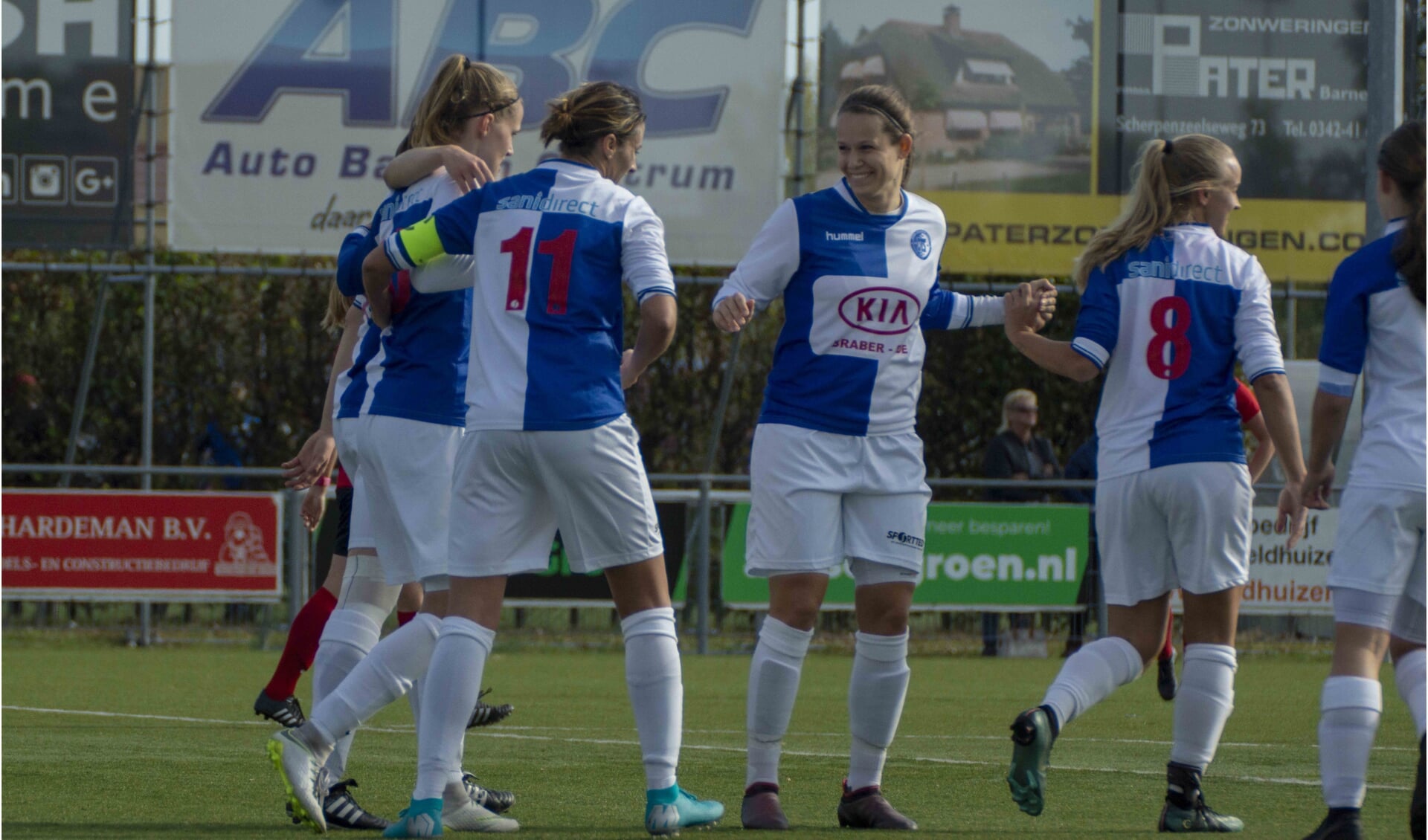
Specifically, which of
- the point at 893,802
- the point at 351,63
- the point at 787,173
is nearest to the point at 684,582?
the point at 787,173

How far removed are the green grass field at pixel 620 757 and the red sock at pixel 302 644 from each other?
0.35 m

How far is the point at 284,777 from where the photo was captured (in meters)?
5.11

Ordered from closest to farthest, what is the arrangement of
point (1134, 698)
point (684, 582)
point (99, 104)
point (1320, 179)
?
point (1134, 698)
point (684, 582)
point (99, 104)
point (1320, 179)

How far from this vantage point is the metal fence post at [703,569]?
14.7 m

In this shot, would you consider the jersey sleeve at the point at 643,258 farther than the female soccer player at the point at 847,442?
No

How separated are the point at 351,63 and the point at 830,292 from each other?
12.1 metres

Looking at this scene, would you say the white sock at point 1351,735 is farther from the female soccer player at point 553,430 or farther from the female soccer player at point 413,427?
the female soccer player at point 413,427

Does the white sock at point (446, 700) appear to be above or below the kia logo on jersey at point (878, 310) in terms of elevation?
below

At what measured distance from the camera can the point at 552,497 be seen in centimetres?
496

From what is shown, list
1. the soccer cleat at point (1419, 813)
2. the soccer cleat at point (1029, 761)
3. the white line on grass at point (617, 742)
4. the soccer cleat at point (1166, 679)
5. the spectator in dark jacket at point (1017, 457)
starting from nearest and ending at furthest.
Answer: the soccer cleat at point (1419, 813) → the soccer cleat at point (1029, 761) → the white line on grass at point (617, 742) → the soccer cleat at point (1166, 679) → the spectator in dark jacket at point (1017, 457)

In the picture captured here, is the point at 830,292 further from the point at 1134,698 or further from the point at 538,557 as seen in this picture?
the point at 1134,698

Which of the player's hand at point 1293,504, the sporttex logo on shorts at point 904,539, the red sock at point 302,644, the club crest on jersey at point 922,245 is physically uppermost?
the club crest on jersey at point 922,245

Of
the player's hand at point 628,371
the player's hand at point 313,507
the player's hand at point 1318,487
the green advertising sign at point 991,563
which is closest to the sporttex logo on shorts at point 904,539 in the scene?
the player's hand at point 628,371

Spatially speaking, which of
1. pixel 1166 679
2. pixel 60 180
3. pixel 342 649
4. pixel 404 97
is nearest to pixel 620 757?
pixel 342 649
